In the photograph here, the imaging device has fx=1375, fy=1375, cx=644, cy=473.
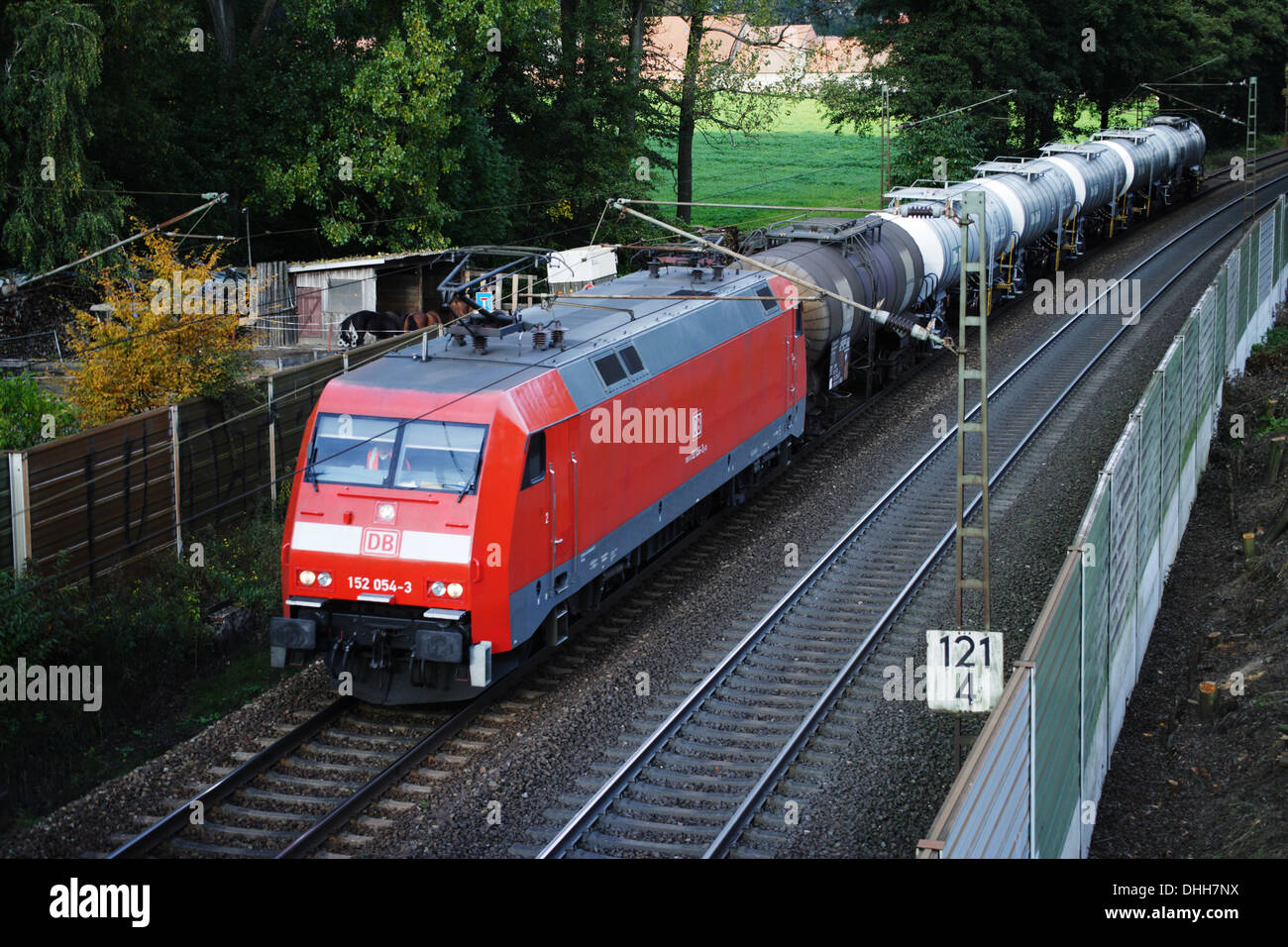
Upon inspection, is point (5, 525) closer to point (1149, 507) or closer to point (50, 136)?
point (50, 136)

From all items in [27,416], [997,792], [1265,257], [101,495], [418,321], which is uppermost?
[1265,257]

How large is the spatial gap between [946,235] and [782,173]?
43.4 m

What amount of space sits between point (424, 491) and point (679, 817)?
412cm

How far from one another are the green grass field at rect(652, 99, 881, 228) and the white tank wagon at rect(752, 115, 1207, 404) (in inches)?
464

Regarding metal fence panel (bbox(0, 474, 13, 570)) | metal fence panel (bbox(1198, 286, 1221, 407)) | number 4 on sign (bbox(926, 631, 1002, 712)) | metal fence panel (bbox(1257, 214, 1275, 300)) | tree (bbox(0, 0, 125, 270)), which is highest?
tree (bbox(0, 0, 125, 270))

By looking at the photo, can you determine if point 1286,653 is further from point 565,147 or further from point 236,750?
point 565,147

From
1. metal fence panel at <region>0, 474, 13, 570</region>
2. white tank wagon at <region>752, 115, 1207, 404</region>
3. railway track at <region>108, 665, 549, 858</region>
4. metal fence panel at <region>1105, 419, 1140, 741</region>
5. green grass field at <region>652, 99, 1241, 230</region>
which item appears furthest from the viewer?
green grass field at <region>652, 99, 1241, 230</region>

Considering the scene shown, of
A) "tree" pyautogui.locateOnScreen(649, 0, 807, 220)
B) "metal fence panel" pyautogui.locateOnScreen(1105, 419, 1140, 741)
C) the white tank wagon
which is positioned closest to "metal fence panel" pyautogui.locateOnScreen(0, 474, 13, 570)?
the white tank wagon

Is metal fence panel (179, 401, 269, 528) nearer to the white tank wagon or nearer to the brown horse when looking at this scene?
the brown horse

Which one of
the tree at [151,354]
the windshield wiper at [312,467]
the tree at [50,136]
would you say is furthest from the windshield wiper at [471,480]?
the tree at [50,136]

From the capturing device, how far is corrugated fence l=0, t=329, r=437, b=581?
52.7 feet

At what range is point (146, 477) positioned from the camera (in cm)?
1816

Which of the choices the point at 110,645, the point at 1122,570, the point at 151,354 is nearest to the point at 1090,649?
the point at 1122,570

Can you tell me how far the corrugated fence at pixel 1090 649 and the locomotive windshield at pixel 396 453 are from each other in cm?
573
